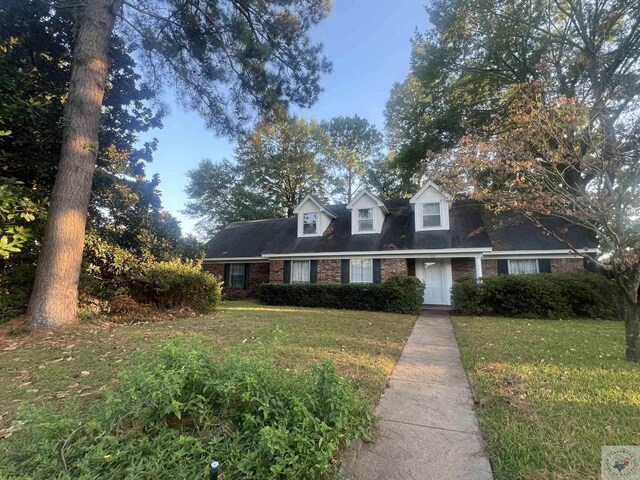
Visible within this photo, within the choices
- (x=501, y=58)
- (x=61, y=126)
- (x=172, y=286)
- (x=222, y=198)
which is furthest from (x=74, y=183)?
(x=222, y=198)

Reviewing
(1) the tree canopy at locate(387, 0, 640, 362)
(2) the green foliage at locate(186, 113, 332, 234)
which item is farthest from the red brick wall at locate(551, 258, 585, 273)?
(2) the green foliage at locate(186, 113, 332, 234)

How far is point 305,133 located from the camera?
2789cm

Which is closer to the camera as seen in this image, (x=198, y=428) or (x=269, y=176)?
(x=198, y=428)

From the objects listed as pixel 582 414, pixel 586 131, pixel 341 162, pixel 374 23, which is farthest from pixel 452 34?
pixel 582 414

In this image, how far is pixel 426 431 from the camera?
286 cm

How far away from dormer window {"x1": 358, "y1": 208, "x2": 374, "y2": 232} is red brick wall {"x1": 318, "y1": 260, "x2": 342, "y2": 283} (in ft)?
7.65

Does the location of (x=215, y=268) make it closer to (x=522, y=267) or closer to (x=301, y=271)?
(x=301, y=271)

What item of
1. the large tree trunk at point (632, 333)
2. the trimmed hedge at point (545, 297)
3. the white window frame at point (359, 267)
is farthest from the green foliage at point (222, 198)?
the large tree trunk at point (632, 333)

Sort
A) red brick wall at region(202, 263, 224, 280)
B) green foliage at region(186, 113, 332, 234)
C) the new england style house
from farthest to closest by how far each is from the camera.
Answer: green foliage at region(186, 113, 332, 234)
red brick wall at region(202, 263, 224, 280)
the new england style house

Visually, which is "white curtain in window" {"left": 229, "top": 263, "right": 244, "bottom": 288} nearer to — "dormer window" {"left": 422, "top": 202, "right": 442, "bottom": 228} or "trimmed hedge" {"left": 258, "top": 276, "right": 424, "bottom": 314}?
"trimmed hedge" {"left": 258, "top": 276, "right": 424, "bottom": 314}

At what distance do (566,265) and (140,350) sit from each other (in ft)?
49.7

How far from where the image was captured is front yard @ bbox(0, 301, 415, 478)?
130 inches

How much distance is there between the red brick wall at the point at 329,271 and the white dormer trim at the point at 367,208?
6.78 feet

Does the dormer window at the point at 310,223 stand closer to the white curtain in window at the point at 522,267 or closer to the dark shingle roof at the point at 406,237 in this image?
the dark shingle roof at the point at 406,237
